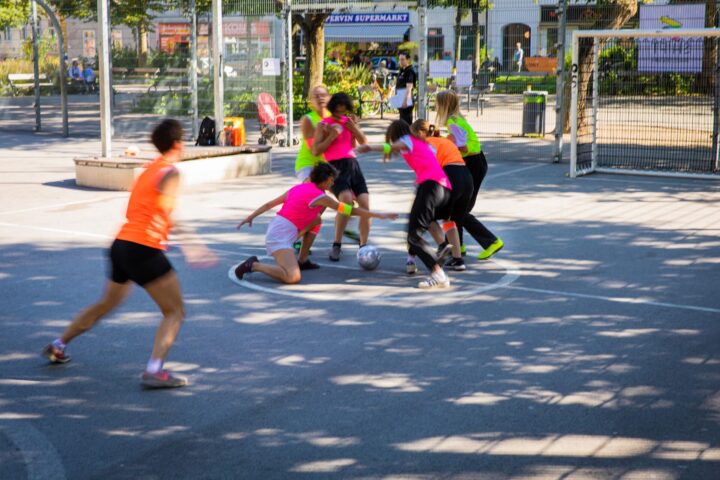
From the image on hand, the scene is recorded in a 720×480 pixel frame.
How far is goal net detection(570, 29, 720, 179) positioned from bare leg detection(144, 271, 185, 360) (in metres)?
10.8

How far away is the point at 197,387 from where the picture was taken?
5.96 m

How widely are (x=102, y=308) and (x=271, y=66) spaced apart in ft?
48.8

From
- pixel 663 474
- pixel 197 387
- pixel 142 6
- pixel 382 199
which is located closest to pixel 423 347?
pixel 197 387

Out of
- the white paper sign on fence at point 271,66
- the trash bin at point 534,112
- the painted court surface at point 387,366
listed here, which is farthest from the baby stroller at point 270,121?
the painted court surface at point 387,366

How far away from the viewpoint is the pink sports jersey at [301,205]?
28.6 ft

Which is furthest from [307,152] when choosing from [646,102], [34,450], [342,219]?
[646,102]

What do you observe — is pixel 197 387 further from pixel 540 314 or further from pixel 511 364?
pixel 540 314

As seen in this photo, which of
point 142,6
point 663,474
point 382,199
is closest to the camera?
point 663,474

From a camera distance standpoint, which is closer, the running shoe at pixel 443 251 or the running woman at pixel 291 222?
the running woman at pixel 291 222

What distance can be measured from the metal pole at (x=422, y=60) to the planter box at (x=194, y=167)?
11.4 ft

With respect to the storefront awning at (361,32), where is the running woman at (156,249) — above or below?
below

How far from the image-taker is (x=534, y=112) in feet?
68.9

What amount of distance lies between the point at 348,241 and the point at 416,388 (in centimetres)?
514

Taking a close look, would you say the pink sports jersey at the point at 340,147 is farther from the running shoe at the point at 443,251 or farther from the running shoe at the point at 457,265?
the running shoe at the point at 457,265
